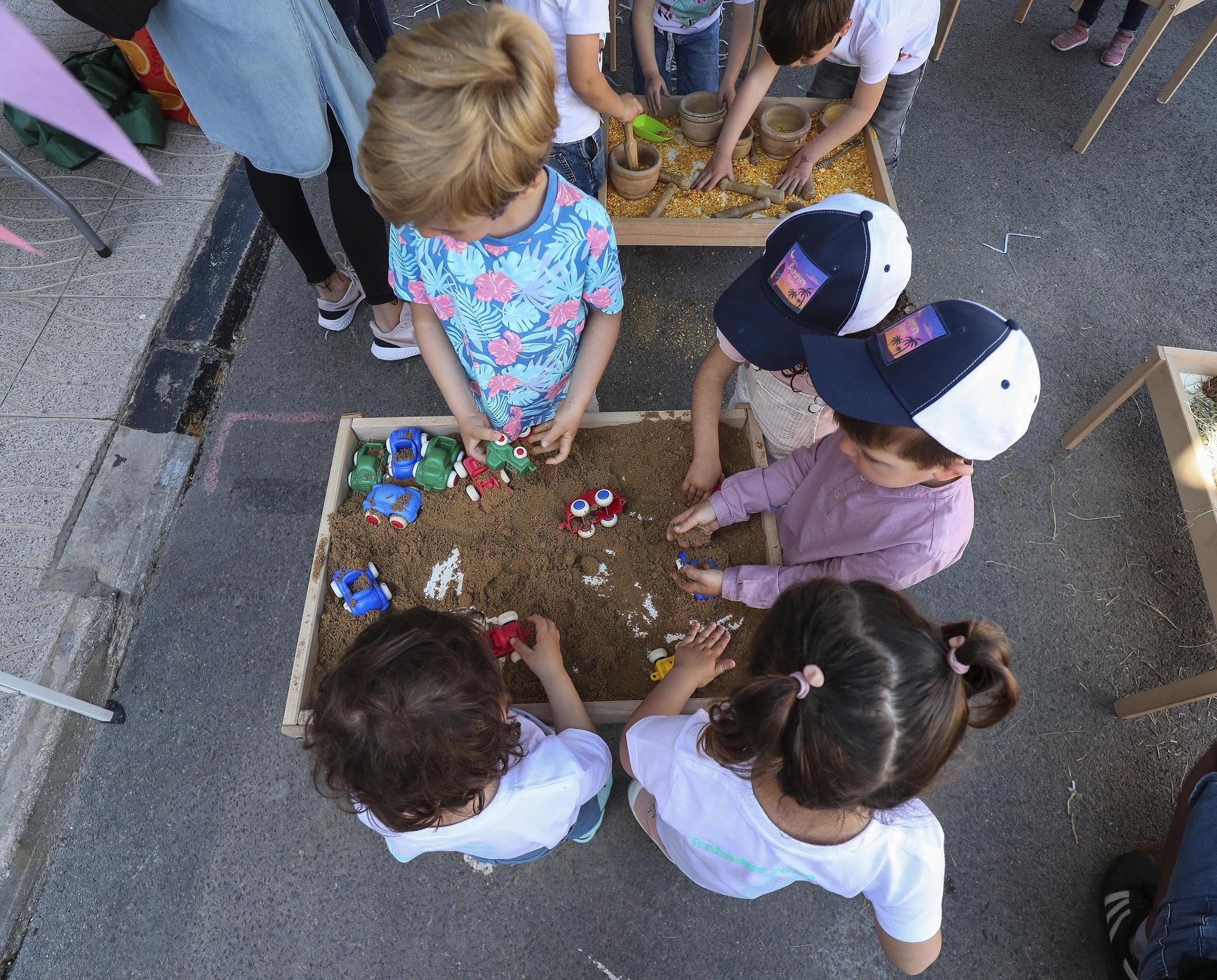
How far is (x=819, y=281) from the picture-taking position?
1328mm

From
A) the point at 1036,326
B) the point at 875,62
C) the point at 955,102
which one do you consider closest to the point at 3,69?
the point at 875,62

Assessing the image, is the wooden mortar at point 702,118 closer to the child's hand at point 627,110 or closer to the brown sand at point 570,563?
the child's hand at point 627,110

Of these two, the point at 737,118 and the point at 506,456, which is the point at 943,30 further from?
the point at 506,456

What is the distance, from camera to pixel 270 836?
1.88 m

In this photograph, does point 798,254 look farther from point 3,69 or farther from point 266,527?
point 266,527

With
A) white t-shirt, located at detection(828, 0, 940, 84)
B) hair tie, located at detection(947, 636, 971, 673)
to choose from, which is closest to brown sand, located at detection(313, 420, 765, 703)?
hair tie, located at detection(947, 636, 971, 673)

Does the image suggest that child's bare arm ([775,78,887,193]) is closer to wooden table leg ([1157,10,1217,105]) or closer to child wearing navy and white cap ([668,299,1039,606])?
child wearing navy and white cap ([668,299,1039,606])

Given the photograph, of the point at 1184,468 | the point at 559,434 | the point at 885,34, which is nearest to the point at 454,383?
the point at 559,434

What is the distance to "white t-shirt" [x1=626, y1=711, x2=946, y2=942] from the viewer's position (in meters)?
1.10

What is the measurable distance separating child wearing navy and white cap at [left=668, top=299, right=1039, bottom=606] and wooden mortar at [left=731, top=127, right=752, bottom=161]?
4.57ft

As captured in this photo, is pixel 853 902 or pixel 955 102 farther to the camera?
pixel 955 102

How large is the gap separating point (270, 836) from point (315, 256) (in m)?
1.85

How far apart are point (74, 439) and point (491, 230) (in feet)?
6.65

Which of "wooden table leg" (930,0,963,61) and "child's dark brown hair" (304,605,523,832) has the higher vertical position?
"wooden table leg" (930,0,963,61)
